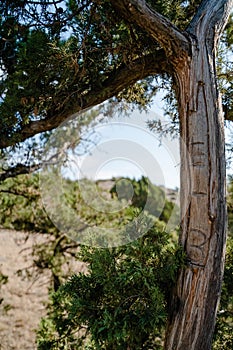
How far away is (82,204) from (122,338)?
2594mm

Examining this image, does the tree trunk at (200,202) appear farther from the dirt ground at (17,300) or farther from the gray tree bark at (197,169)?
the dirt ground at (17,300)

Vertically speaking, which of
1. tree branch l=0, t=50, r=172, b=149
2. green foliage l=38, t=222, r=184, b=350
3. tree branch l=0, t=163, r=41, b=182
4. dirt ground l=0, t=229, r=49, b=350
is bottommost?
dirt ground l=0, t=229, r=49, b=350

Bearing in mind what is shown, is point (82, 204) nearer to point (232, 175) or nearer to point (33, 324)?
point (232, 175)

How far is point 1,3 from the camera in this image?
6.95 ft

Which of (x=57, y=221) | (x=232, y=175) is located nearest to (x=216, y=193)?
(x=232, y=175)

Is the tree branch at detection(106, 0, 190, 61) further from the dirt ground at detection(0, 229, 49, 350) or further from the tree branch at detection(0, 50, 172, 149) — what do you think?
the dirt ground at detection(0, 229, 49, 350)

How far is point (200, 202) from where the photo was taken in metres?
1.72

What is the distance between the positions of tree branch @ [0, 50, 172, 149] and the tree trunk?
0.65ft

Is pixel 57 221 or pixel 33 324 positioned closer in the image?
pixel 57 221

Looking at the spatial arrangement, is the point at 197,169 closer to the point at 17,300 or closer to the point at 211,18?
the point at 211,18

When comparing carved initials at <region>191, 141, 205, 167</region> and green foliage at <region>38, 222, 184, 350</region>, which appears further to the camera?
carved initials at <region>191, 141, 205, 167</region>

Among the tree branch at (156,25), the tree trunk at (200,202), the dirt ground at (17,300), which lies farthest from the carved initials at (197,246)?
the dirt ground at (17,300)

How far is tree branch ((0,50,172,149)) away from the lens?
6.63ft

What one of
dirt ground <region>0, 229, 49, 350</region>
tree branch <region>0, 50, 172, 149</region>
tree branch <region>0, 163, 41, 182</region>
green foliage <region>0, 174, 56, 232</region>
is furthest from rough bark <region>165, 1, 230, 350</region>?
dirt ground <region>0, 229, 49, 350</region>
